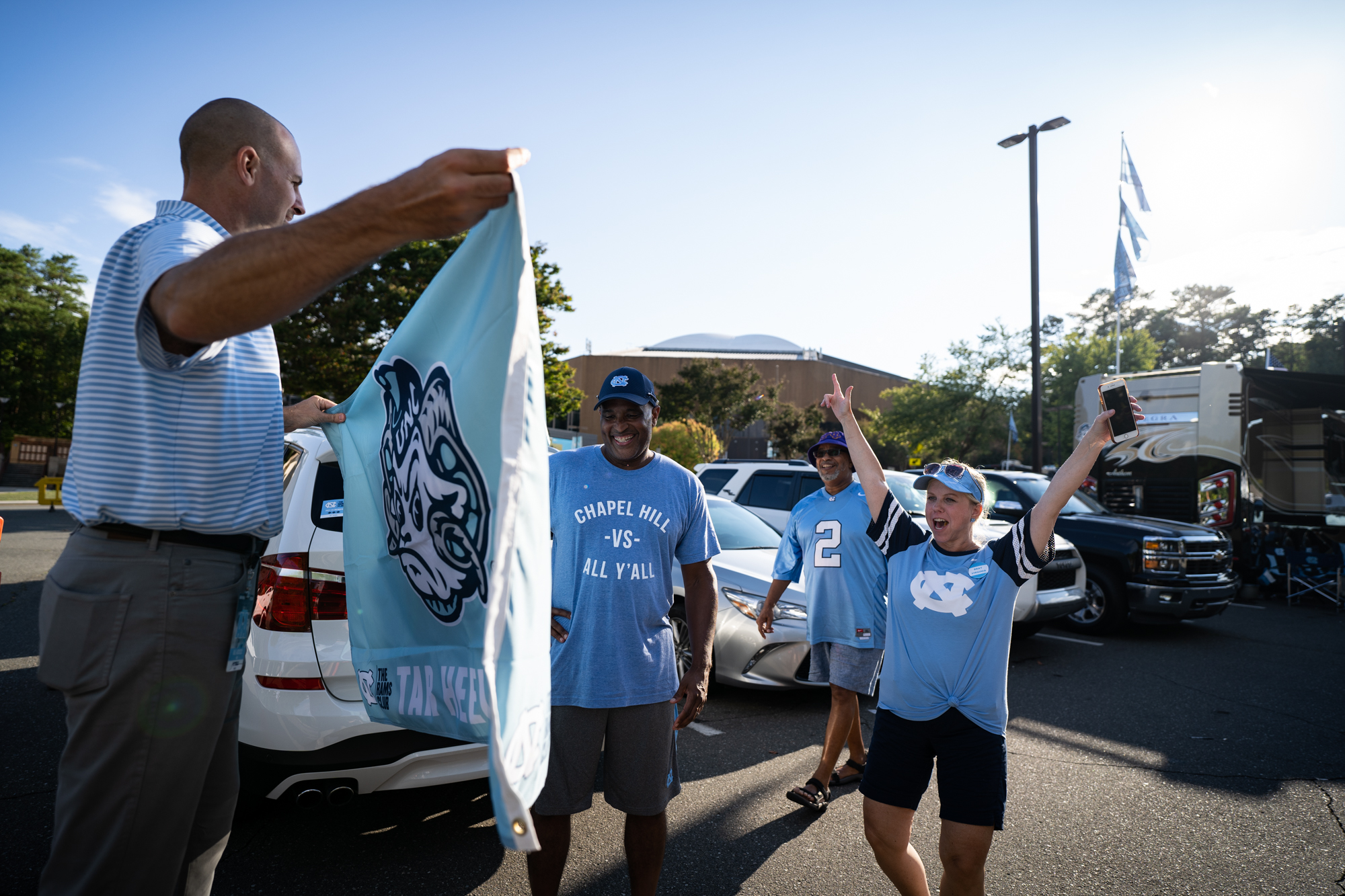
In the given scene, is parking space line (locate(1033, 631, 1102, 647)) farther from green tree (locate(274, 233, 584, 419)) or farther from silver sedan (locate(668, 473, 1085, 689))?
green tree (locate(274, 233, 584, 419))

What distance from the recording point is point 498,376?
55.7 inches

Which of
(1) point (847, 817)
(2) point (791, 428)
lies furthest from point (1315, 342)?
(1) point (847, 817)

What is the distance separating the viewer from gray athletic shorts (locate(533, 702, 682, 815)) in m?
2.62

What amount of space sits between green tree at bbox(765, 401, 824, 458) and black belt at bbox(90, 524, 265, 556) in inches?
1869

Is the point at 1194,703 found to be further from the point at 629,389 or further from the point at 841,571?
the point at 629,389

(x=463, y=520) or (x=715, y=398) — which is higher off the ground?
(x=715, y=398)

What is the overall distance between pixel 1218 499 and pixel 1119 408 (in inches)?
456

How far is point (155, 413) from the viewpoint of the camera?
4.68 feet

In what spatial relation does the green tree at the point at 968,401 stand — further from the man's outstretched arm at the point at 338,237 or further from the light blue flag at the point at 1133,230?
the man's outstretched arm at the point at 338,237

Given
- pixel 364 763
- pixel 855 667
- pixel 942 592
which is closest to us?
pixel 942 592

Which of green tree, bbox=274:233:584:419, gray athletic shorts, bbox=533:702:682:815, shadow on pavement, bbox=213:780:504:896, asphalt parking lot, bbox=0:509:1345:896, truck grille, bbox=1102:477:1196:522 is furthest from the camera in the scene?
green tree, bbox=274:233:584:419

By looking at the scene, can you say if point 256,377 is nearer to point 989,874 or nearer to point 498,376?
point 498,376

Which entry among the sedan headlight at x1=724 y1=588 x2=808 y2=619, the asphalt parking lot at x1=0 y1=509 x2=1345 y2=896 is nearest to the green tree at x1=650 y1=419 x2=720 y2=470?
the sedan headlight at x1=724 y1=588 x2=808 y2=619

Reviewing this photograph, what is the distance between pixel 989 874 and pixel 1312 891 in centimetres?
133
